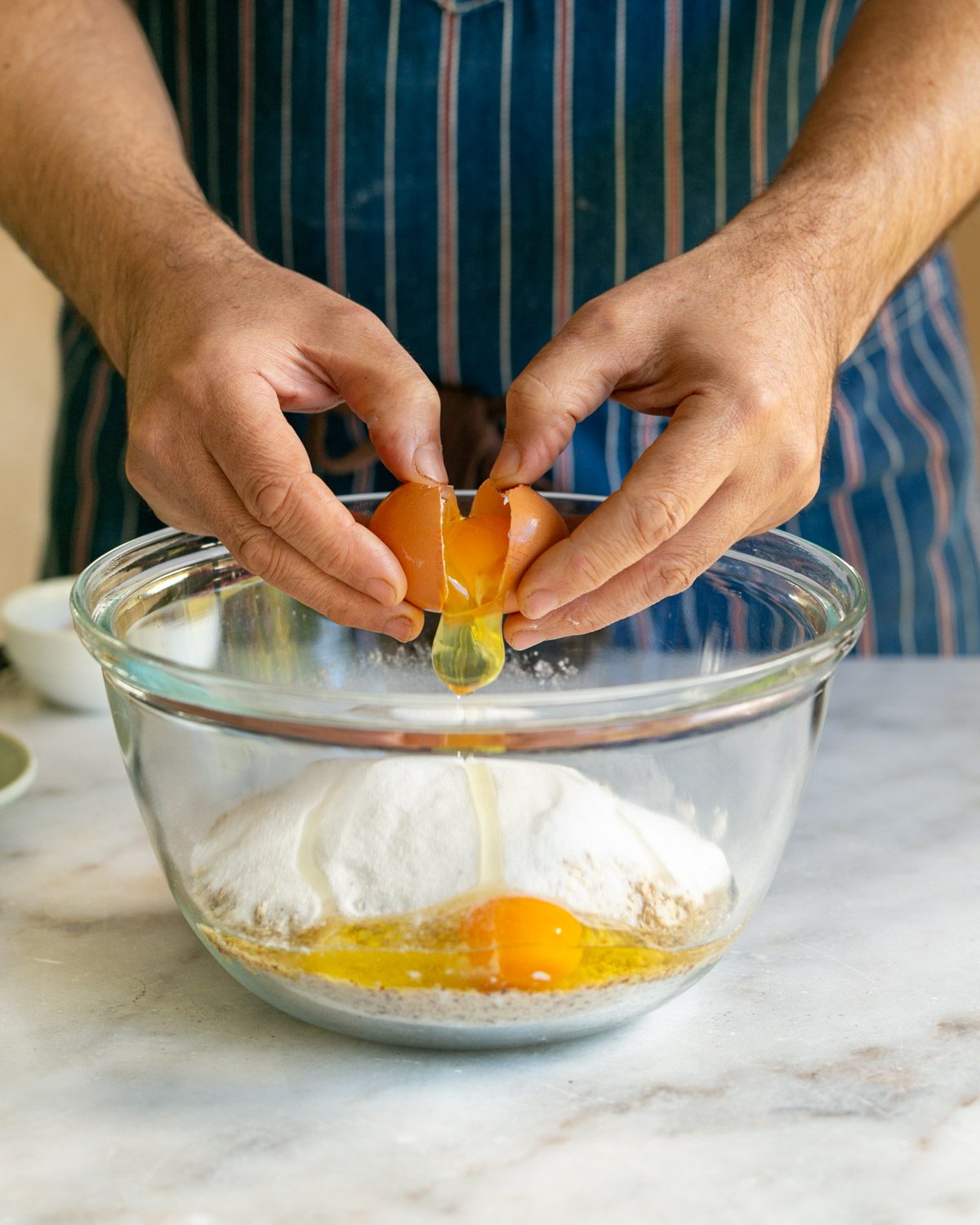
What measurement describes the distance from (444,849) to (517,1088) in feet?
0.45

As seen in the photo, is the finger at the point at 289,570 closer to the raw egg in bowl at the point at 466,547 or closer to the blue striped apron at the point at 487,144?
the raw egg in bowl at the point at 466,547

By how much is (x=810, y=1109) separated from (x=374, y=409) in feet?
1.51

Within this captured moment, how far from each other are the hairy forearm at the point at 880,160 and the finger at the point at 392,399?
0.94ft

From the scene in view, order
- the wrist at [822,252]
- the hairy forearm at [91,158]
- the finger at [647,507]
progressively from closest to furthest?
the finger at [647,507] < the wrist at [822,252] < the hairy forearm at [91,158]

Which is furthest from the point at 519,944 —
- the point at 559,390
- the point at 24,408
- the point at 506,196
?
the point at 24,408

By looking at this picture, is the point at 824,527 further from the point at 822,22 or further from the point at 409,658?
the point at 409,658

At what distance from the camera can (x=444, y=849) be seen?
735 millimetres

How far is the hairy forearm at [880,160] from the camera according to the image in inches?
37.8

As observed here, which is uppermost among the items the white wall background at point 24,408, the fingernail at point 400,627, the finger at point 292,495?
the finger at point 292,495

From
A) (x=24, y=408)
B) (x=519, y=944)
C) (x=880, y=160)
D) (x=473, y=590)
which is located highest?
(x=880, y=160)

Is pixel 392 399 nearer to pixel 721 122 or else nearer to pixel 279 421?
pixel 279 421

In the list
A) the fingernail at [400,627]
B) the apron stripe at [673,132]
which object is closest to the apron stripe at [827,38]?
the apron stripe at [673,132]

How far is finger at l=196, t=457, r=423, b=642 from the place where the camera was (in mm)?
816

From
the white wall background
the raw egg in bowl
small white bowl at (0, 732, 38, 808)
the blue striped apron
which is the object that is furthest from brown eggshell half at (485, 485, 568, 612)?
the white wall background
